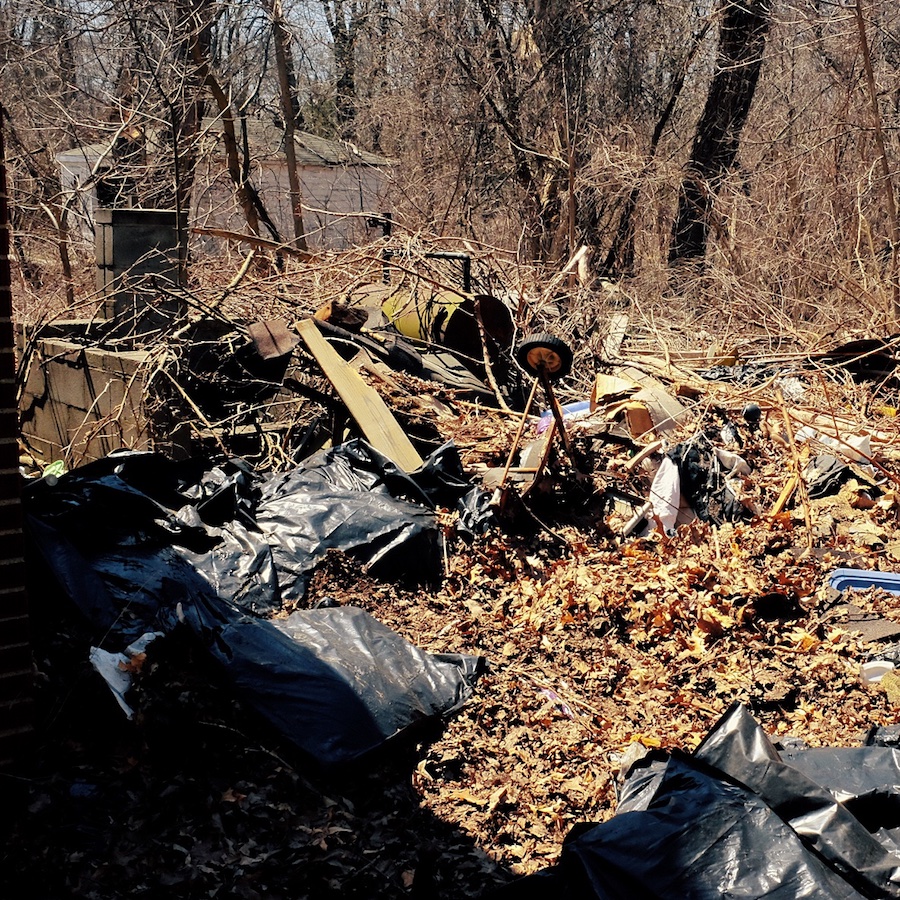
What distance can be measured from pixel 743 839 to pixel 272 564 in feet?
9.30

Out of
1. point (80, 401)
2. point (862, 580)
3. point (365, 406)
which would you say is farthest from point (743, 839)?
point (80, 401)

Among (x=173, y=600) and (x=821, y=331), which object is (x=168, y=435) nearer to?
(x=173, y=600)

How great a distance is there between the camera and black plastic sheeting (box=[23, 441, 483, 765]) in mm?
3566

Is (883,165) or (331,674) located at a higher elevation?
(883,165)

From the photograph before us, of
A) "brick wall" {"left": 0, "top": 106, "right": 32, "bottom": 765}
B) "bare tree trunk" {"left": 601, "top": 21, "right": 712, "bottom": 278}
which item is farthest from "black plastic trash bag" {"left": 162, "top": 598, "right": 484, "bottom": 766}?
"bare tree trunk" {"left": 601, "top": 21, "right": 712, "bottom": 278}

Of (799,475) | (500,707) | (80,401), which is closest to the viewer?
(500,707)

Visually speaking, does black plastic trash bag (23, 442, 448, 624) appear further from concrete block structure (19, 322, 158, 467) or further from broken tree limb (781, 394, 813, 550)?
broken tree limb (781, 394, 813, 550)

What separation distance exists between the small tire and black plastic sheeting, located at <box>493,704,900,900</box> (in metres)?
2.14

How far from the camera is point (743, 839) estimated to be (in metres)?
2.43

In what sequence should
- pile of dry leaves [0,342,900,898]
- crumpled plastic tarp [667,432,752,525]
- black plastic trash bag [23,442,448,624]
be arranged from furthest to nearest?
crumpled plastic tarp [667,432,752,525]
black plastic trash bag [23,442,448,624]
pile of dry leaves [0,342,900,898]

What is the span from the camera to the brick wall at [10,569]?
2859mm

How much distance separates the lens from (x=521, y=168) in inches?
574

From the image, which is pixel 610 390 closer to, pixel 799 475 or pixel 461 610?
pixel 799 475

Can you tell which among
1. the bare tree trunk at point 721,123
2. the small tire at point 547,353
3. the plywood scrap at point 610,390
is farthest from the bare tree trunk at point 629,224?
the small tire at point 547,353
